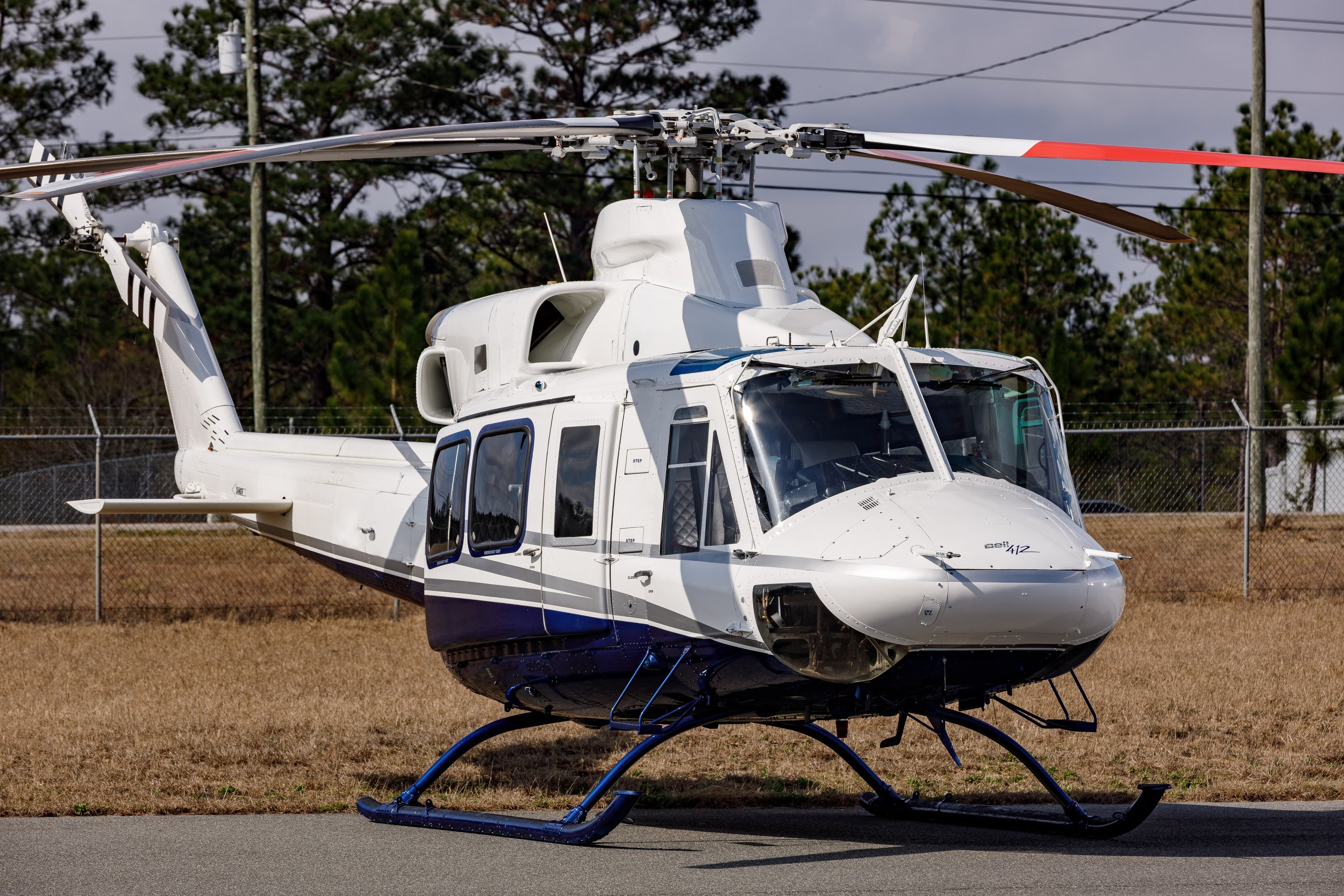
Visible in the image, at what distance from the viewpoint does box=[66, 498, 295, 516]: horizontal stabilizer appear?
28.1ft

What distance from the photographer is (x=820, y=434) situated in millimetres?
6480

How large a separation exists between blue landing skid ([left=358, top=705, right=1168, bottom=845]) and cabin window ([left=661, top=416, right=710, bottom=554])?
86 cm

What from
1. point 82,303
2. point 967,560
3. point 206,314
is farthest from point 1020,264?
point 967,560

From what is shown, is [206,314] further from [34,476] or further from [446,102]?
[446,102]

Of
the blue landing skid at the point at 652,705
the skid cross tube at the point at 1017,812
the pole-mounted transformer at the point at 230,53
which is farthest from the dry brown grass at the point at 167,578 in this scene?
the blue landing skid at the point at 652,705

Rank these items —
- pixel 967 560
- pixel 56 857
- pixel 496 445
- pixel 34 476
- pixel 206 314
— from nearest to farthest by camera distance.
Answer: pixel 967 560 → pixel 56 857 → pixel 496 445 → pixel 34 476 → pixel 206 314

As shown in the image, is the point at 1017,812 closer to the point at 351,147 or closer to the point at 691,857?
the point at 691,857

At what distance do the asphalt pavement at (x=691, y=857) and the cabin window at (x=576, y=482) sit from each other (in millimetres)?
1671

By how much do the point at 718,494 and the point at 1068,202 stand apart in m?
2.92

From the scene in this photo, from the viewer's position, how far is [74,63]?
35875mm

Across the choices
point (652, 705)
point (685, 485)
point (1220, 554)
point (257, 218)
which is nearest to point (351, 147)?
point (685, 485)

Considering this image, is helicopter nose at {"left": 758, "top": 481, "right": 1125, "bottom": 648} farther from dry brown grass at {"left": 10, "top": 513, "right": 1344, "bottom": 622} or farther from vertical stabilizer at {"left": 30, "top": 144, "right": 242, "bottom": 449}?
dry brown grass at {"left": 10, "top": 513, "right": 1344, "bottom": 622}

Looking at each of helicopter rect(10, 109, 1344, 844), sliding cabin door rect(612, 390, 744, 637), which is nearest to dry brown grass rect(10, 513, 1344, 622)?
Answer: helicopter rect(10, 109, 1344, 844)

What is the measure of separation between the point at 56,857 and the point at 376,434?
44.0ft
